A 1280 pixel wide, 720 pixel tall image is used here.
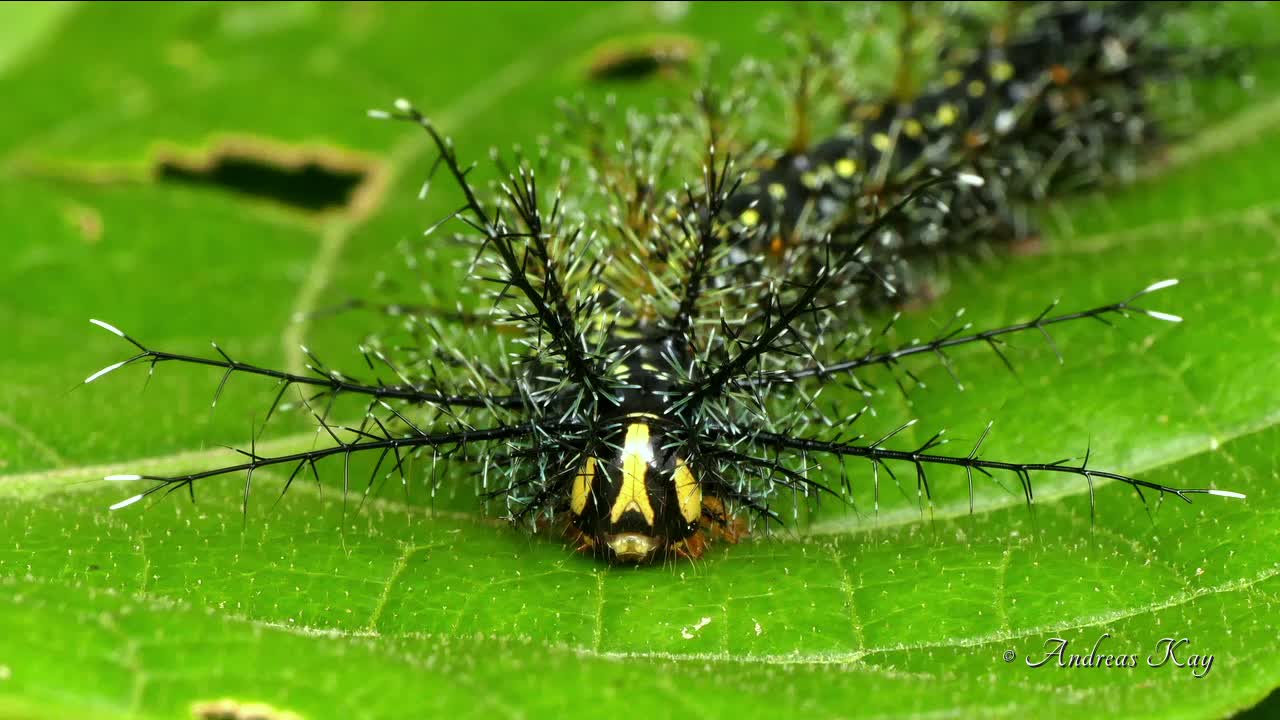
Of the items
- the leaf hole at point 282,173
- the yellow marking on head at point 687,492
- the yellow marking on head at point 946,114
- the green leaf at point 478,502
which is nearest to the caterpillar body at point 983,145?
the yellow marking on head at point 946,114

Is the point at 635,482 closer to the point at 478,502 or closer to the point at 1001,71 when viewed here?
the point at 478,502

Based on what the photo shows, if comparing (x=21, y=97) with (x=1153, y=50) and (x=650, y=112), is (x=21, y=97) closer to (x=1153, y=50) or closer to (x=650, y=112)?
(x=650, y=112)

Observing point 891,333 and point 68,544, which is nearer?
point 68,544

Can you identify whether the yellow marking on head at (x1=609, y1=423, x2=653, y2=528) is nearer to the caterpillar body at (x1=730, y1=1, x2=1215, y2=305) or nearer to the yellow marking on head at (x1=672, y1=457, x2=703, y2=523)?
the yellow marking on head at (x1=672, y1=457, x2=703, y2=523)

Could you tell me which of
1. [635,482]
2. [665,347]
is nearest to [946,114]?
[665,347]

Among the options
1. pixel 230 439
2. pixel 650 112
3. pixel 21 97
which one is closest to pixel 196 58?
pixel 21 97

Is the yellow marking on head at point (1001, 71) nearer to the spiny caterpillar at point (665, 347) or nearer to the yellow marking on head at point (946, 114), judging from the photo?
the yellow marking on head at point (946, 114)

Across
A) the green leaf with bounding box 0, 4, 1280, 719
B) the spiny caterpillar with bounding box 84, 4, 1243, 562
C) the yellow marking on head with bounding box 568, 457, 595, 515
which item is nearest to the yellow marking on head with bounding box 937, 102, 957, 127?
the spiny caterpillar with bounding box 84, 4, 1243, 562
